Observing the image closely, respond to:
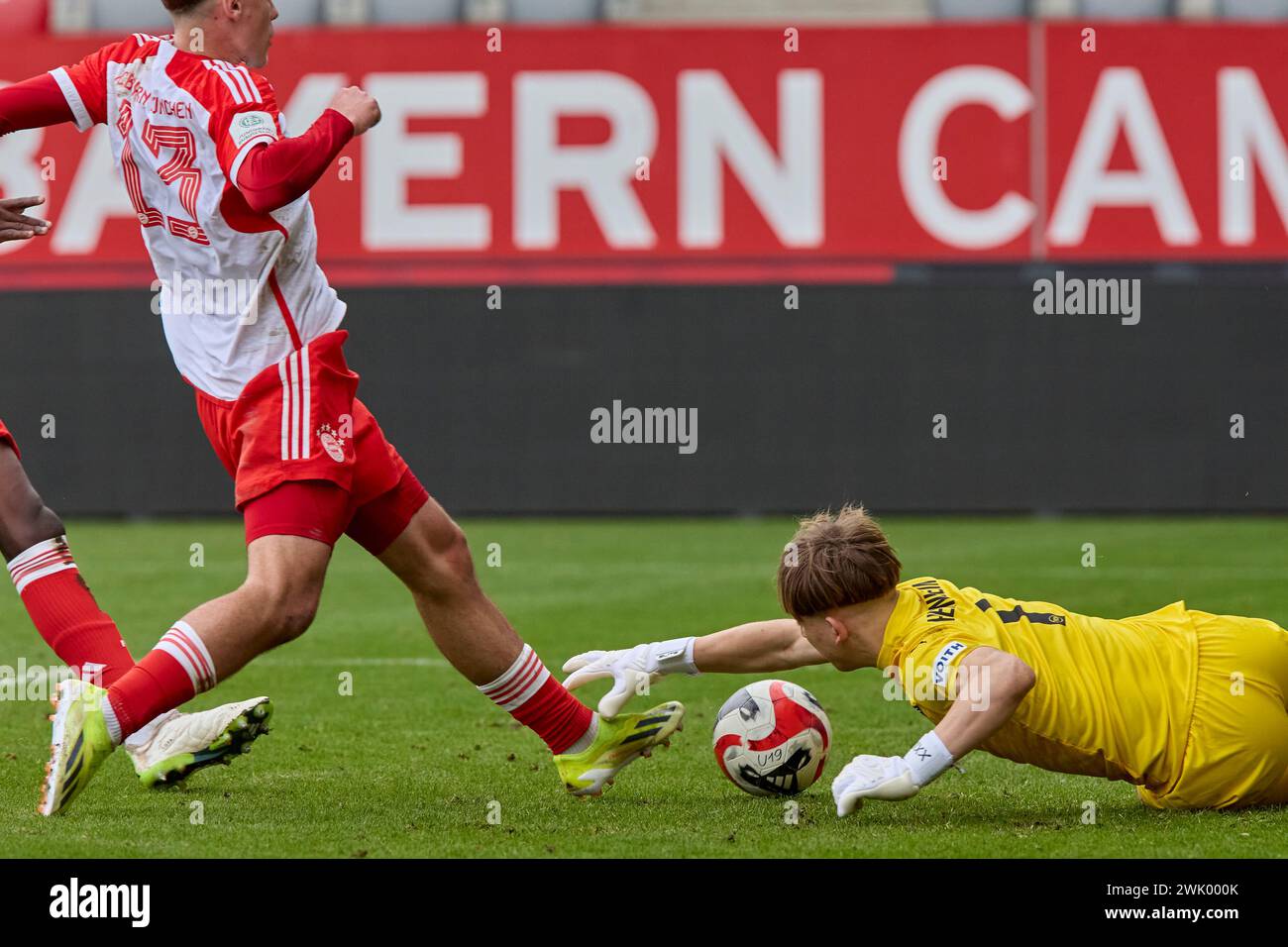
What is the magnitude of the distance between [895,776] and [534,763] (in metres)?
1.62

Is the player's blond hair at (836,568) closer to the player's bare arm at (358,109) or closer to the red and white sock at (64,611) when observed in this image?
the player's bare arm at (358,109)

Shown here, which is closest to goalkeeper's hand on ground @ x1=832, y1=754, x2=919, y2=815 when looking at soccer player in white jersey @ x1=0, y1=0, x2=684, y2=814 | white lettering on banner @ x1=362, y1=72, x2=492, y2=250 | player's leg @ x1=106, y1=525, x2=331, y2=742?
soccer player in white jersey @ x1=0, y1=0, x2=684, y2=814

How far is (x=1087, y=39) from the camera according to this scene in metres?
15.8

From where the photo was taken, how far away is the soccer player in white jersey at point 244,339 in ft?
12.9

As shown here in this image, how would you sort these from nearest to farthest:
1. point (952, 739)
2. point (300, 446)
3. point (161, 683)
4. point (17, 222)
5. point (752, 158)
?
point (161, 683), point (952, 739), point (300, 446), point (17, 222), point (752, 158)

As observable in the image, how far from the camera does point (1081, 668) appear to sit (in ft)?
14.0

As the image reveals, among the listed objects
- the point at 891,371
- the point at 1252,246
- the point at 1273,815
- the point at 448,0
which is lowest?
the point at 1273,815

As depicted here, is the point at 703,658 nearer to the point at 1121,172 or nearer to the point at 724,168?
the point at 724,168

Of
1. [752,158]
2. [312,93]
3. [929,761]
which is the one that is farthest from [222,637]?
[312,93]

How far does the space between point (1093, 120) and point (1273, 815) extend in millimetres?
12345

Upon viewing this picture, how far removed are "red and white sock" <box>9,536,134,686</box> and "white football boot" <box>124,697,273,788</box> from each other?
238mm

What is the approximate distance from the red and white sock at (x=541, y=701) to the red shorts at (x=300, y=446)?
0.65 meters
